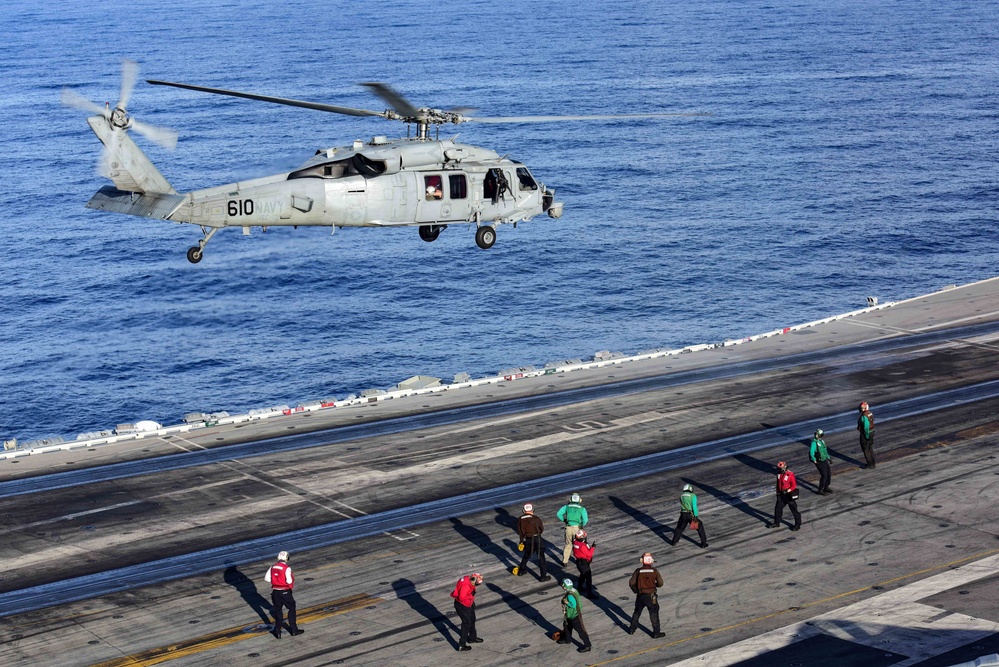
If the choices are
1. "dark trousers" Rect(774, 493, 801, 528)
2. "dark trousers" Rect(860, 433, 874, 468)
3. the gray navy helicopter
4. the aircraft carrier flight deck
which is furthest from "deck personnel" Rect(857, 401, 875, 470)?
the gray navy helicopter

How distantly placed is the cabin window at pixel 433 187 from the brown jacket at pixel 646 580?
1514 centimetres

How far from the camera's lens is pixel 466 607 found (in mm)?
24609

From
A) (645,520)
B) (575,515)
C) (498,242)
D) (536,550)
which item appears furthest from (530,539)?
(498,242)

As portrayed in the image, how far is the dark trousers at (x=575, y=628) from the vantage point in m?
24.4

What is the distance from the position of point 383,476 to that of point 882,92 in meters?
128


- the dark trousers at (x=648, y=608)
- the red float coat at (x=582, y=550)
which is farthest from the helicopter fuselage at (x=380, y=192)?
the dark trousers at (x=648, y=608)

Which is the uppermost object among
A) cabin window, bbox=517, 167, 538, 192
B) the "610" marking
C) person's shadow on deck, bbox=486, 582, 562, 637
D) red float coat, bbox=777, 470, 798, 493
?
cabin window, bbox=517, 167, 538, 192

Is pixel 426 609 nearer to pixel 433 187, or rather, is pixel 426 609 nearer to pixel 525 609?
pixel 525 609

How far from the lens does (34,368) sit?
2726 inches

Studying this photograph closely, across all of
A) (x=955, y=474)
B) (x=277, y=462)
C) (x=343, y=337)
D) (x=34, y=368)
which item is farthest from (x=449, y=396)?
(x=34, y=368)

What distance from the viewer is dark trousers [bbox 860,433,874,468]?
35.6m

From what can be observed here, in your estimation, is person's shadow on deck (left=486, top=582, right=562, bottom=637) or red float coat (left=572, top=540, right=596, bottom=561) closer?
person's shadow on deck (left=486, top=582, right=562, bottom=637)

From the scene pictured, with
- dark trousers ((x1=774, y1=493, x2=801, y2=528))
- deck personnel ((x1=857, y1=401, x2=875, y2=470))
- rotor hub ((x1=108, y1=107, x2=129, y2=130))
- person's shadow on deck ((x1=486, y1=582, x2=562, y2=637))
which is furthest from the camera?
deck personnel ((x1=857, y1=401, x2=875, y2=470))

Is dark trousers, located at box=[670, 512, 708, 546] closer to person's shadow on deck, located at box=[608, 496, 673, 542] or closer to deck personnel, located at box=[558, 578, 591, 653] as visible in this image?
person's shadow on deck, located at box=[608, 496, 673, 542]
